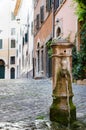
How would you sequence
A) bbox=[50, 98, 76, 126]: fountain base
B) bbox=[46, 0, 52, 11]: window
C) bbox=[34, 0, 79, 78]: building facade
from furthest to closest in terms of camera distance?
bbox=[46, 0, 52, 11]: window < bbox=[34, 0, 79, 78]: building facade < bbox=[50, 98, 76, 126]: fountain base

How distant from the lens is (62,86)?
675 centimetres

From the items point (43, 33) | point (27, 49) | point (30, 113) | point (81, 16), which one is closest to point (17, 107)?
point (30, 113)

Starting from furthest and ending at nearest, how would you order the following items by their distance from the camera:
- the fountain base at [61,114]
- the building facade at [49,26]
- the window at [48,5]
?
the window at [48,5], the building facade at [49,26], the fountain base at [61,114]

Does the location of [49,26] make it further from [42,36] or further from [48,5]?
[42,36]

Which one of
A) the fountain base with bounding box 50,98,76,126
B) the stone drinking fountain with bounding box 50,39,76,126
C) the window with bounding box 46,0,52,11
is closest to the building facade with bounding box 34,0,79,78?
the window with bounding box 46,0,52,11

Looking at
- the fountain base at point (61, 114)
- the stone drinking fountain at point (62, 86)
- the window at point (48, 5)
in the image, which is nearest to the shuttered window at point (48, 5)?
the window at point (48, 5)

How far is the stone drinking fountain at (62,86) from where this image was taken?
21.9ft

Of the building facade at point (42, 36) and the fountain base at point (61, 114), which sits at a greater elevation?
the building facade at point (42, 36)

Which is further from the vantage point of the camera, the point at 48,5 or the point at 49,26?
the point at 48,5

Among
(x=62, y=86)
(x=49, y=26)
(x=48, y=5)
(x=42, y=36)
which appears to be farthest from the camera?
(x=42, y=36)

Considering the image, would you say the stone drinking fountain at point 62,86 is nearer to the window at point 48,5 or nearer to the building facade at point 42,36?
the building facade at point 42,36

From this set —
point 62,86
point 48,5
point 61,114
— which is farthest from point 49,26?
point 61,114

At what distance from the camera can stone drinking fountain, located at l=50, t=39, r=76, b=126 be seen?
21.9ft

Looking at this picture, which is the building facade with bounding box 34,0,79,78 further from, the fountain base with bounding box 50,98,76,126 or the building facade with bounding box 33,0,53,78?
the fountain base with bounding box 50,98,76,126
